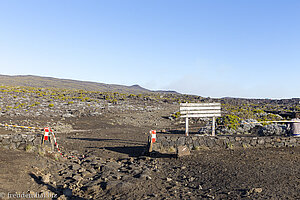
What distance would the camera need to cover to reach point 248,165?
968cm

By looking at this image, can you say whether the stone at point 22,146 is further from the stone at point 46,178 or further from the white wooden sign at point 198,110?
the white wooden sign at point 198,110

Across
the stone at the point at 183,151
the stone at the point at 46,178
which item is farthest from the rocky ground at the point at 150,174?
the stone at the point at 183,151

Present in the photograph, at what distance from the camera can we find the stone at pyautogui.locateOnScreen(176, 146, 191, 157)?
11414 mm

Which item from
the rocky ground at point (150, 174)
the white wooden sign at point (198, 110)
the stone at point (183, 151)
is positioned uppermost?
the white wooden sign at point (198, 110)

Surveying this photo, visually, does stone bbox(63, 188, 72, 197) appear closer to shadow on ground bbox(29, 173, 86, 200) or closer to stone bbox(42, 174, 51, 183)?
shadow on ground bbox(29, 173, 86, 200)

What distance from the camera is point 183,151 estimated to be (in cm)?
1152

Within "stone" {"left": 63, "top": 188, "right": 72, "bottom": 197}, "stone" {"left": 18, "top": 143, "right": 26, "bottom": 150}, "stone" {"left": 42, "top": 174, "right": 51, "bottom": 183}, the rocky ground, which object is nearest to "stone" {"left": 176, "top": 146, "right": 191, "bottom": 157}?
the rocky ground

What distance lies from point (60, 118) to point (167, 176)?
20293mm

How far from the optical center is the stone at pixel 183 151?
1141 centimetres

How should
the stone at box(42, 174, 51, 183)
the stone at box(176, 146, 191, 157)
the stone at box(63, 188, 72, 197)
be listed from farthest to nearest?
1. the stone at box(176, 146, 191, 157)
2. the stone at box(42, 174, 51, 183)
3. the stone at box(63, 188, 72, 197)

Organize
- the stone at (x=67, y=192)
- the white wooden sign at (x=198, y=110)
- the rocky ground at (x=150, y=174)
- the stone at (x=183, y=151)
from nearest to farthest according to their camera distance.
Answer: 1. the rocky ground at (x=150, y=174)
2. the stone at (x=67, y=192)
3. the stone at (x=183, y=151)
4. the white wooden sign at (x=198, y=110)

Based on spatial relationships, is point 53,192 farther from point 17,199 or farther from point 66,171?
point 66,171

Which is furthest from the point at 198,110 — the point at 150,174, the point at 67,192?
the point at 67,192

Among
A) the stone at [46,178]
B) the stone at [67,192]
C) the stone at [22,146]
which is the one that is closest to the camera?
the stone at [67,192]
